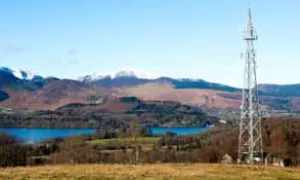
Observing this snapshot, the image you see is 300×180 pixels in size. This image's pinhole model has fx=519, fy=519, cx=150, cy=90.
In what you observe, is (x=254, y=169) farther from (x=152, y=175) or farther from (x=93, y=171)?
(x=93, y=171)

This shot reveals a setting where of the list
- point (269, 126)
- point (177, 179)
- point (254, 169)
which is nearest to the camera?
point (177, 179)

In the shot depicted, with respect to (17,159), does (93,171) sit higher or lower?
higher

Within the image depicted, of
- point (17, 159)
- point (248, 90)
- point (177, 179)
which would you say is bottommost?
point (17, 159)

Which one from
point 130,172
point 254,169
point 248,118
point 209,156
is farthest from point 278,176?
point 209,156

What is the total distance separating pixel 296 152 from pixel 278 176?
4472 centimetres

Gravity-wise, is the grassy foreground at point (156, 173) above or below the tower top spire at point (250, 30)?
below

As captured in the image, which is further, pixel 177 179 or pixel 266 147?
pixel 266 147

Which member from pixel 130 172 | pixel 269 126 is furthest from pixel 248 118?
pixel 269 126

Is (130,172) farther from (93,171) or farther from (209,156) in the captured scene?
(209,156)

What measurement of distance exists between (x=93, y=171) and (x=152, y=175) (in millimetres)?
3845

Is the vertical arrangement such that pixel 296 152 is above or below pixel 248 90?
below

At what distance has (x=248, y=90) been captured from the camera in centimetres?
4788

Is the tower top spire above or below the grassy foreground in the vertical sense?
above

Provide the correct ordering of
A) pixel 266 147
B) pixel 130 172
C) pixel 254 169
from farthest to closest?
1. pixel 266 147
2. pixel 254 169
3. pixel 130 172
